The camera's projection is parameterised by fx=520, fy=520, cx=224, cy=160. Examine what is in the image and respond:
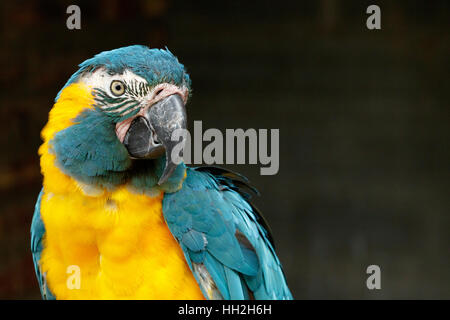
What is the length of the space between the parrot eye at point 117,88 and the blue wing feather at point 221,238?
0.35 m

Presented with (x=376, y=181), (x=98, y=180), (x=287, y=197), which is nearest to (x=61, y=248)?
(x=98, y=180)

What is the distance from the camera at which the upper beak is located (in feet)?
4.60

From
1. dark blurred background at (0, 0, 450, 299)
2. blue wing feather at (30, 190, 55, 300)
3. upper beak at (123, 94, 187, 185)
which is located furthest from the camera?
dark blurred background at (0, 0, 450, 299)

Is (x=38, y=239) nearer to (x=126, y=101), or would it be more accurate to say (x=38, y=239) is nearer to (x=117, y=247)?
(x=117, y=247)

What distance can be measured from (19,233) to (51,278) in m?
1.80

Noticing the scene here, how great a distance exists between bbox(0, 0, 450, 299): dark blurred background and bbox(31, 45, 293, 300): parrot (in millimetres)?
2058

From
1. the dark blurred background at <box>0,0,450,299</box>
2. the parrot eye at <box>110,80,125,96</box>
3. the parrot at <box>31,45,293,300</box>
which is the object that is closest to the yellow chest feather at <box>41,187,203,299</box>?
the parrot at <box>31,45,293,300</box>

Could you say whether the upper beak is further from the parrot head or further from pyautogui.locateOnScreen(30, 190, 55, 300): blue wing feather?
pyautogui.locateOnScreen(30, 190, 55, 300): blue wing feather

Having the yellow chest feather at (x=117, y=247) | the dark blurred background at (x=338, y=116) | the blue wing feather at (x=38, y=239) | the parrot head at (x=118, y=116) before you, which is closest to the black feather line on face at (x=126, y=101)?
the parrot head at (x=118, y=116)

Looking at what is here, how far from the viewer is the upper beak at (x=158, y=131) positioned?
4.60ft

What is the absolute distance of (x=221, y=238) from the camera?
1.63 m

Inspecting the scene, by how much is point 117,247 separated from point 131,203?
5.3 inches

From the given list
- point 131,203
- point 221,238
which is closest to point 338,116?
point 221,238

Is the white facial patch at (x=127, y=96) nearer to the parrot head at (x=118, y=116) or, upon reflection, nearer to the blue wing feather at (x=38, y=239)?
the parrot head at (x=118, y=116)
